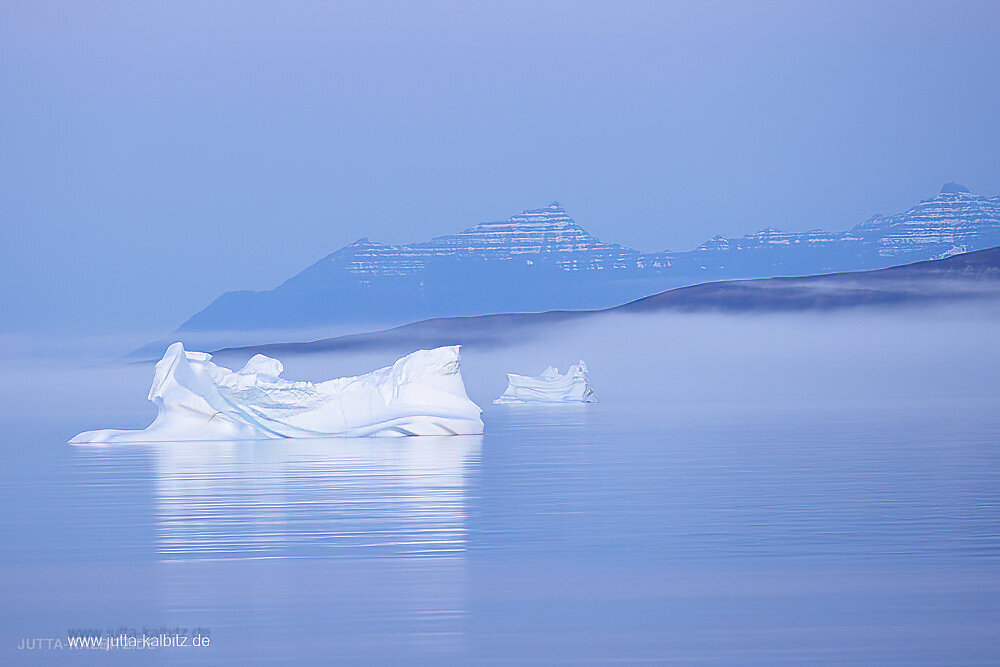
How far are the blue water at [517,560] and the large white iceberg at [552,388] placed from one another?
1150 inches

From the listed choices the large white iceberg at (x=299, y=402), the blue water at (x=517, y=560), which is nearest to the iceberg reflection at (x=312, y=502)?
the blue water at (x=517, y=560)

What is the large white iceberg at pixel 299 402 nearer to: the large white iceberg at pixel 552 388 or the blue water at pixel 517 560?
the blue water at pixel 517 560

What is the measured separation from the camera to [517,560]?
29.8 ft

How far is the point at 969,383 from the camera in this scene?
75250mm

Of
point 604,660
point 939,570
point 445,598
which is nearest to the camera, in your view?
point 604,660

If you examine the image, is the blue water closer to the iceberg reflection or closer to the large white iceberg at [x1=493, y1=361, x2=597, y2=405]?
the iceberg reflection

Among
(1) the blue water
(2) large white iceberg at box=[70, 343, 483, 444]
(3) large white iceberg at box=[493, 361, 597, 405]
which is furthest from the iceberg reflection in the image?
(3) large white iceberg at box=[493, 361, 597, 405]

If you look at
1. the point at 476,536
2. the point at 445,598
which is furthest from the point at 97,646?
the point at 476,536

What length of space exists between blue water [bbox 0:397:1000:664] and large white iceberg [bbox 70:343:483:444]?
4528mm

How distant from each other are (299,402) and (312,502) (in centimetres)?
989

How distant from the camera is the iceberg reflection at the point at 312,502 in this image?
385 inches

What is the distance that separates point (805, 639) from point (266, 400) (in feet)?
52.5

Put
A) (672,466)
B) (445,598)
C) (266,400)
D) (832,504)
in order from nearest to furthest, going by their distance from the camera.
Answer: (445,598)
(832,504)
(672,466)
(266,400)

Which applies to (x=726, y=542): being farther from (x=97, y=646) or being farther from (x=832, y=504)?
(x=97, y=646)
